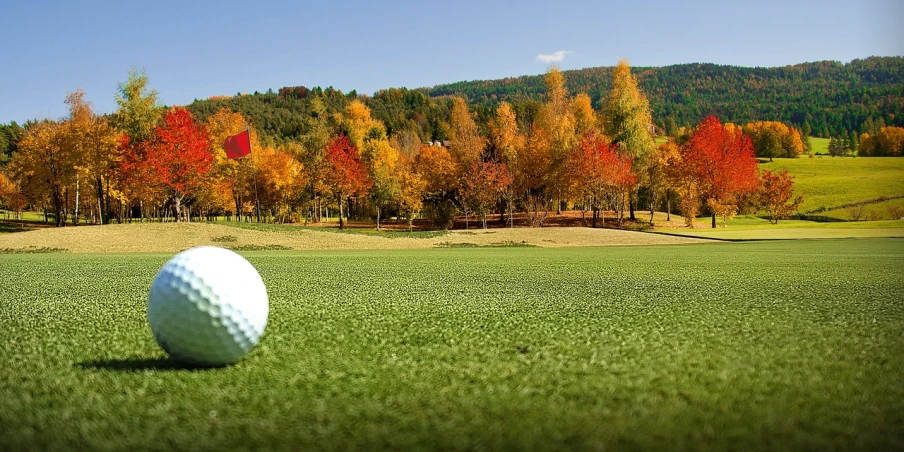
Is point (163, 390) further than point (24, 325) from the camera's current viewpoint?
No

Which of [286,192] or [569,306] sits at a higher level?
[286,192]

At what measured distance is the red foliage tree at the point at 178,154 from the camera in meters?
34.3

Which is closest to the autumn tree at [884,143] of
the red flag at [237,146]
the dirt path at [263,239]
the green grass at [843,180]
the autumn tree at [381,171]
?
the green grass at [843,180]

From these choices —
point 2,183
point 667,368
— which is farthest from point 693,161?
point 2,183

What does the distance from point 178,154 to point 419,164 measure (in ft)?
81.4

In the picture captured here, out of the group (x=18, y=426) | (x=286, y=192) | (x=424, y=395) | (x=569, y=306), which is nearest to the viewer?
(x=18, y=426)

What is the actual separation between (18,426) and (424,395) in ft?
6.77

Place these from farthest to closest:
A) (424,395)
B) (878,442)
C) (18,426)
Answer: (424,395) < (18,426) < (878,442)

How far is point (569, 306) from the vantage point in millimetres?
6480

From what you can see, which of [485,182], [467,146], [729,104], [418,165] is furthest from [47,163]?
[729,104]

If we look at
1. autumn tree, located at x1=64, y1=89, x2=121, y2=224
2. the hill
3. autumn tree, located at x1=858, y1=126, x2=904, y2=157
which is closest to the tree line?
autumn tree, located at x1=64, y1=89, x2=121, y2=224

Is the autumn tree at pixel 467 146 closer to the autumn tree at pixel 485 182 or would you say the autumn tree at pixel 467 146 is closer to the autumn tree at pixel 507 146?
the autumn tree at pixel 485 182

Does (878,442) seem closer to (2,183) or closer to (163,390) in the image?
(163,390)

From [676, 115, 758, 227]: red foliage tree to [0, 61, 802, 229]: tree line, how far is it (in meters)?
0.11
